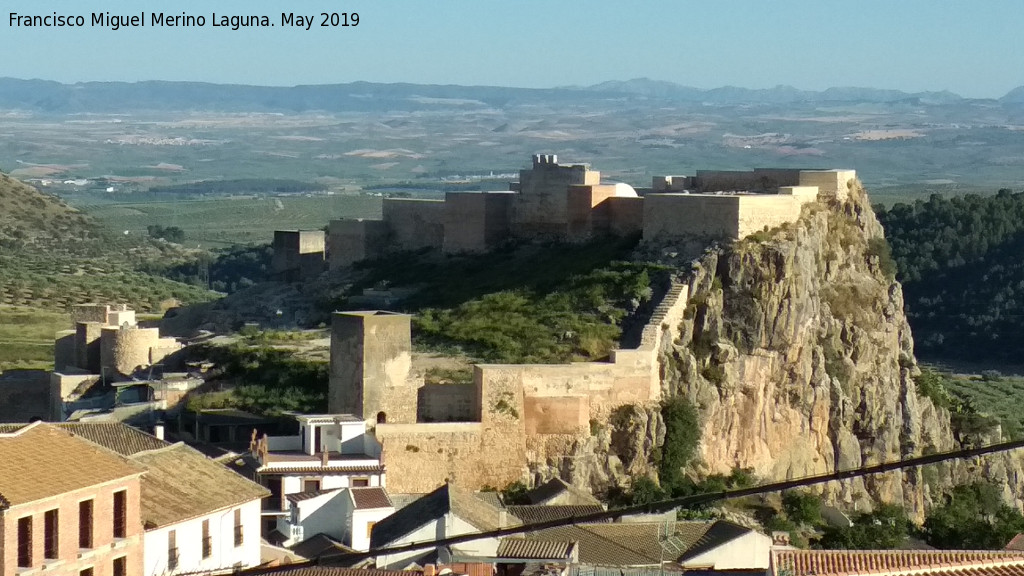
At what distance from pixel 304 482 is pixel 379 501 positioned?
5.16 feet

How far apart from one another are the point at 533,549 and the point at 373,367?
342 inches

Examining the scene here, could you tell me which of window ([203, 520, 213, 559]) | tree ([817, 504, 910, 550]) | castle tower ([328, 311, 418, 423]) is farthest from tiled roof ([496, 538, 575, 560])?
tree ([817, 504, 910, 550])

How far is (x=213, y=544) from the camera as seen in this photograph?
21.5 m

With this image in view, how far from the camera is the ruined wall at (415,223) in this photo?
44.6 meters

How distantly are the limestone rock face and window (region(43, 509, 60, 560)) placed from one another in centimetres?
1744

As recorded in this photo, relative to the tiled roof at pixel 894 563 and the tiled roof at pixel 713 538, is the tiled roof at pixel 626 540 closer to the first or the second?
the tiled roof at pixel 713 538

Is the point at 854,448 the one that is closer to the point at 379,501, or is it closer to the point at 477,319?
the point at 477,319

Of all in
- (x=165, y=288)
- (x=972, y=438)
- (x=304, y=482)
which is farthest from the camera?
(x=165, y=288)

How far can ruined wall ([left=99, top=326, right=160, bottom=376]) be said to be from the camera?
36.3m

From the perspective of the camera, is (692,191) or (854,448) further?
(692,191)

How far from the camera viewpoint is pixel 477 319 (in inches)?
1436

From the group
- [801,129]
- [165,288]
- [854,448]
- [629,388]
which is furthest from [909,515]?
[801,129]

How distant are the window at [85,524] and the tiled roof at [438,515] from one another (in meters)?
5.46

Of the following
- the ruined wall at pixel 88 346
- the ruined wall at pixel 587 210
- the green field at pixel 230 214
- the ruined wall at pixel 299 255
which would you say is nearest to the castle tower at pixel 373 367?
the ruined wall at pixel 88 346
